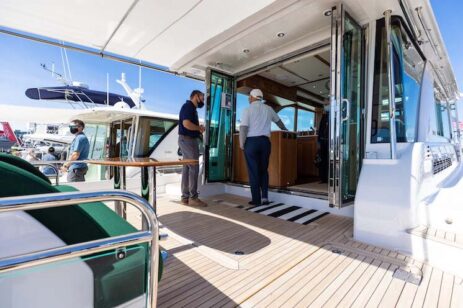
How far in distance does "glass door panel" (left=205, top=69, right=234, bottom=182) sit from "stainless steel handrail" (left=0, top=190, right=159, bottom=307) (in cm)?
310

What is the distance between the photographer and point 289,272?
155 cm

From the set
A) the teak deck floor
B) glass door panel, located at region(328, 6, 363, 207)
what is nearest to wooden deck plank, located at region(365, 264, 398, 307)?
the teak deck floor

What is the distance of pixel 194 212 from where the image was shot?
9.64 ft

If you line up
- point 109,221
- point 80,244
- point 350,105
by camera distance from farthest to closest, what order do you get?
1. point 350,105
2. point 109,221
3. point 80,244

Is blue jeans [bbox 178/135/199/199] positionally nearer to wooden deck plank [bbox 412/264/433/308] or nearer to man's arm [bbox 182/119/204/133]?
man's arm [bbox 182/119/204/133]

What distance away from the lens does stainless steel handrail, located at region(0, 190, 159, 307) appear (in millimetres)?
543

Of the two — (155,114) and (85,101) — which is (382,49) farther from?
(85,101)

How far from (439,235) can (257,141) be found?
1.95 metres

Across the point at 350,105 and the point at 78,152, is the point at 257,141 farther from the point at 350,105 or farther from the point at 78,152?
the point at 78,152

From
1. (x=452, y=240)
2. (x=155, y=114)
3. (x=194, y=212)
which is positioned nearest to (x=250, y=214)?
(x=194, y=212)

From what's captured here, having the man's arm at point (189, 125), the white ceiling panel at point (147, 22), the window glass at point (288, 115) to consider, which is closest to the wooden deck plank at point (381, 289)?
the man's arm at point (189, 125)

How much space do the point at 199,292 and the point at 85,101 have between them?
36.0 feet

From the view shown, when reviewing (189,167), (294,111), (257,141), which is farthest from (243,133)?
(294,111)

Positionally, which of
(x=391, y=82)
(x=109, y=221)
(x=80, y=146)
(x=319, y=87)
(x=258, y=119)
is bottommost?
(x=109, y=221)
